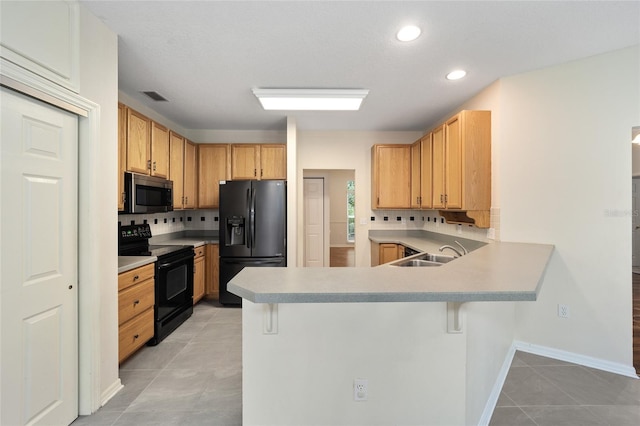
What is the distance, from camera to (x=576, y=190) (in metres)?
2.44

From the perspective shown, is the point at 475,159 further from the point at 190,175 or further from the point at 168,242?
the point at 168,242

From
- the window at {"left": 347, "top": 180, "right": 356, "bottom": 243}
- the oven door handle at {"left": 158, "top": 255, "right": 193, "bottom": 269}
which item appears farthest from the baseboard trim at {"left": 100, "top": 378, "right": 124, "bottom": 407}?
the window at {"left": 347, "top": 180, "right": 356, "bottom": 243}

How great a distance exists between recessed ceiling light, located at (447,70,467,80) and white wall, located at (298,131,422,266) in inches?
75.9

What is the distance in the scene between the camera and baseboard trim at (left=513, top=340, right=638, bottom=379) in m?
2.28

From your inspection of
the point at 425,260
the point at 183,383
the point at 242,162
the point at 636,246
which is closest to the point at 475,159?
the point at 425,260

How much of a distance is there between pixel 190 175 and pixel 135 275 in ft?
6.62

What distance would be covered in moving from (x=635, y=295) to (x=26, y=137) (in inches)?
264

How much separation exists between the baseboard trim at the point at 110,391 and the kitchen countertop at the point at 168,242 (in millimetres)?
784

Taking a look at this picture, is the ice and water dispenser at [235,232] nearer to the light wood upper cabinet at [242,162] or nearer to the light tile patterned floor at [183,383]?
the light wood upper cabinet at [242,162]

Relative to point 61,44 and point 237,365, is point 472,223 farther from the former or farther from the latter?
point 61,44

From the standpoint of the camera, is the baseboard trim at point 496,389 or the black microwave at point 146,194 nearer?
the baseboard trim at point 496,389

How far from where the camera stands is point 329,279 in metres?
1.43

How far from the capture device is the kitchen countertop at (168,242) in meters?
2.41

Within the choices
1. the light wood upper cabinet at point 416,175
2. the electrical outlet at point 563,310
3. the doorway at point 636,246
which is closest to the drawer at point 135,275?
the light wood upper cabinet at point 416,175
